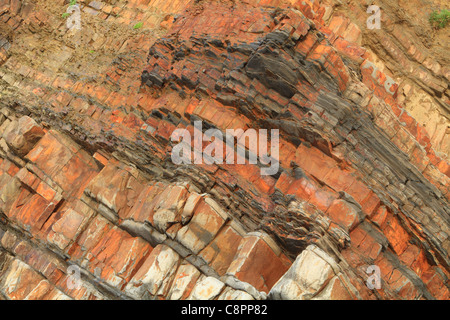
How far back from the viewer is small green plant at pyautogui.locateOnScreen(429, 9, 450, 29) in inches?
759

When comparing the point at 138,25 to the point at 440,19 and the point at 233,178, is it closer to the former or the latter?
the point at 233,178

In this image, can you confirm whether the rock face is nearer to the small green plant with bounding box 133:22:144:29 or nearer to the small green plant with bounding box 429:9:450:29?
the small green plant with bounding box 429:9:450:29

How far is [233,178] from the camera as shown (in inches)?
512

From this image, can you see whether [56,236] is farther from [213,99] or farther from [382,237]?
[382,237]

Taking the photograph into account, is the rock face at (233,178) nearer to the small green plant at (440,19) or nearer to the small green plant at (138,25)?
the small green plant at (440,19)

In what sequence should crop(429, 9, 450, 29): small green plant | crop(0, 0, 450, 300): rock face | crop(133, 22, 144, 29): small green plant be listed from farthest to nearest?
crop(133, 22, 144, 29): small green plant
crop(429, 9, 450, 29): small green plant
crop(0, 0, 450, 300): rock face

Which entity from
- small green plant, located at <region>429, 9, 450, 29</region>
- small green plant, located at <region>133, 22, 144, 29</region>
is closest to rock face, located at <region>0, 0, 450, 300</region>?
small green plant, located at <region>429, 9, 450, 29</region>

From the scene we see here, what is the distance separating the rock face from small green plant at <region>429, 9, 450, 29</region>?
267 cm

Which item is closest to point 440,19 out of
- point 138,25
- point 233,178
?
point 233,178

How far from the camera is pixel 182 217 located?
12.3 meters

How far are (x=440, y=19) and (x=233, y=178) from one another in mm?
15304

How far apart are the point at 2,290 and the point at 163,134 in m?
8.26

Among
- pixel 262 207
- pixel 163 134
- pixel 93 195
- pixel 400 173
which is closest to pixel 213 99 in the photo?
pixel 163 134

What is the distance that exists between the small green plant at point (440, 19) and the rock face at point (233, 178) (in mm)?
2674
